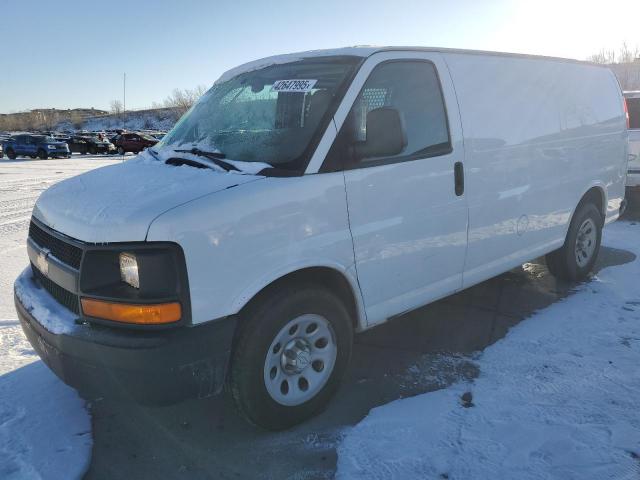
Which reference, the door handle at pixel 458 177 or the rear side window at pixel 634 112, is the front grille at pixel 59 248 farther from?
the rear side window at pixel 634 112

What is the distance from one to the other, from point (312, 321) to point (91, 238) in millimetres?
1204

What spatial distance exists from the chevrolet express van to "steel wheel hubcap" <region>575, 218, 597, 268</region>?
1.28 metres

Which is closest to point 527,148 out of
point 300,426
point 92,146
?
point 300,426

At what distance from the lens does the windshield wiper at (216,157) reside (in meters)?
2.83

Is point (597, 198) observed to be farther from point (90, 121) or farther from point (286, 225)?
point (90, 121)

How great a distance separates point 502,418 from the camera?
2.92 m

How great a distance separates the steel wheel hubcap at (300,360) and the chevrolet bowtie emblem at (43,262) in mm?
1280

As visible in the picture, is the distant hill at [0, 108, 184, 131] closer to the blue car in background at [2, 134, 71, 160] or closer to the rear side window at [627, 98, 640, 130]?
the blue car in background at [2, 134, 71, 160]

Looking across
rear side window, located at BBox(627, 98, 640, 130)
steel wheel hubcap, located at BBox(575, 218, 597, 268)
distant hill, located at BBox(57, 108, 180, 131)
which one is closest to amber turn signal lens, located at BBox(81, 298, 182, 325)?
steel wheel hubcap, located at BBox(575, 218, 597, 268)

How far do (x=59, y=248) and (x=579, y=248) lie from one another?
474 cm

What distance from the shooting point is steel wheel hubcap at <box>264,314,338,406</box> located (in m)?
2.78

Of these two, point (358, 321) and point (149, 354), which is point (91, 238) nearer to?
point (149, 354)

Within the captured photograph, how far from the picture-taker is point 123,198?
2.61 metres

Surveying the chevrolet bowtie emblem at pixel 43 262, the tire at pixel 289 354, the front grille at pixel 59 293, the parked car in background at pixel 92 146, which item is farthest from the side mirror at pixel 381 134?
the parked car in background at pixel 92 146
